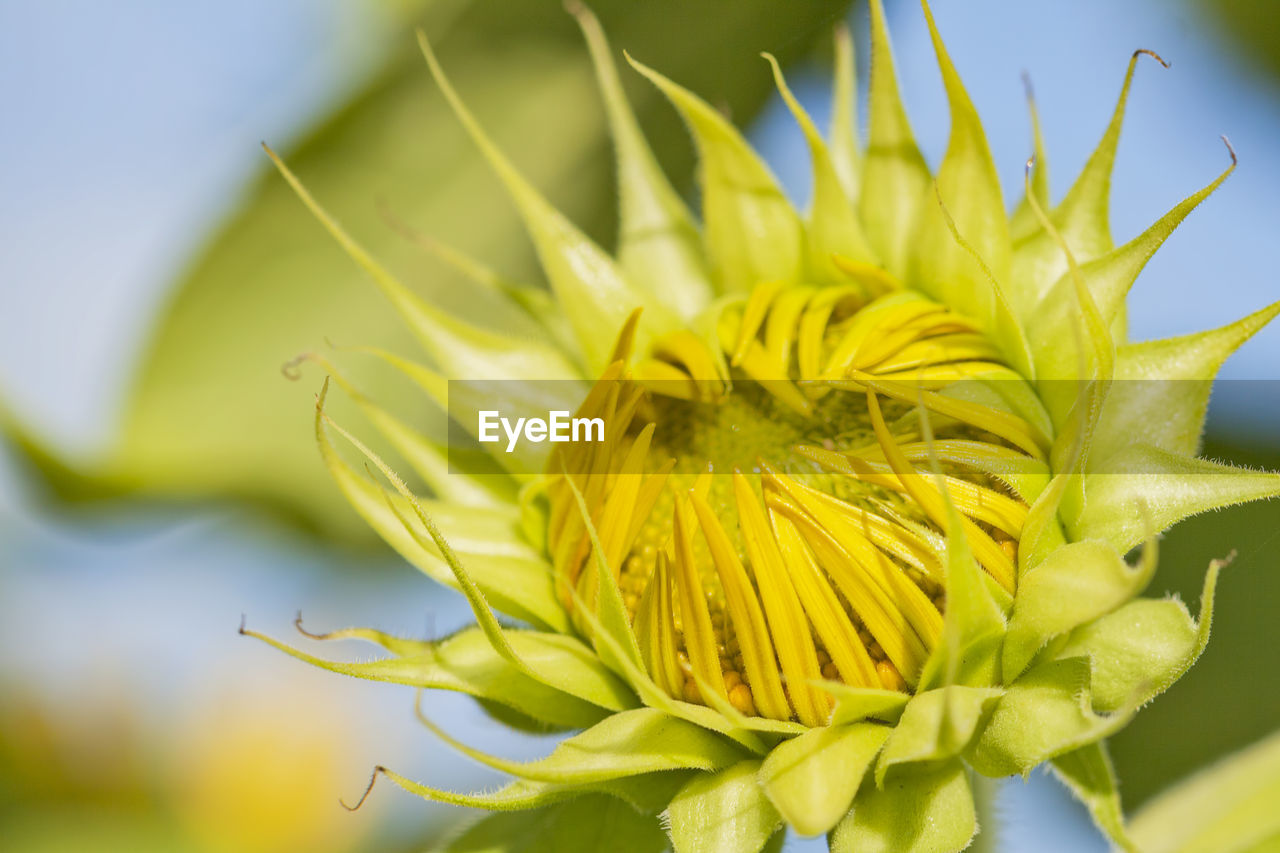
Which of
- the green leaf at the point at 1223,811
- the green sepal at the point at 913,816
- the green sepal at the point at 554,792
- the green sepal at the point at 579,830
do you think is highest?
the green sepal at the point at 554,792

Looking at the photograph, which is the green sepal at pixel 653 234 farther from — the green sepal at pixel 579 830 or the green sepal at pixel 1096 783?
the green sepal at pixel 1096 783

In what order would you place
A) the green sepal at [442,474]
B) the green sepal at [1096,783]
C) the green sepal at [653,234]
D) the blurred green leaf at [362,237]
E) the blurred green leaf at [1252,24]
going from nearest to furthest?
the green sepal at [1096,783], the green sepal at [442,474], the green sepal at [653,234], the blurred green leaf at [1252,24], the blurred green leaf at [362,237]

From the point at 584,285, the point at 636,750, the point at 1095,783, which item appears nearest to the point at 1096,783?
the point at 1095,783

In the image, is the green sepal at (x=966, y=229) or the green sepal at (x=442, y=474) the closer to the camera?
the green sepal at (x=966, y=229)

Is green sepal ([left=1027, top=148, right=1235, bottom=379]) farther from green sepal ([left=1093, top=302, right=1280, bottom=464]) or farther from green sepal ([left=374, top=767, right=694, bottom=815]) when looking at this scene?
green sepal ([left=374, top=767, right=694, bottom=815])

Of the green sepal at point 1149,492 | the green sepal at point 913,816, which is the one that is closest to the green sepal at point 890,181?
the green sepal at point 1149,492

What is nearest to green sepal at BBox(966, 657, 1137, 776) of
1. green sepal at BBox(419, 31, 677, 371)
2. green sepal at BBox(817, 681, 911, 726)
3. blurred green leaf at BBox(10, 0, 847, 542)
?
green sepal at BBox(817, 681, 911, 726)

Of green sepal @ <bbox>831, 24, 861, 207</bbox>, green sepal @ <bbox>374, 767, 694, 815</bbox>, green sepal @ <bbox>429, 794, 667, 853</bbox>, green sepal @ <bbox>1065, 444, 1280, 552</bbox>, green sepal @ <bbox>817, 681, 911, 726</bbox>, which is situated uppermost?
green sepal @ <bbox>831, 24, 861, 207</bbox>

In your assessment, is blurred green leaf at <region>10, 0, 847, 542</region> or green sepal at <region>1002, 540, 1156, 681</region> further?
blurred green leaf at <region>10, 0, 847, 542</region>
